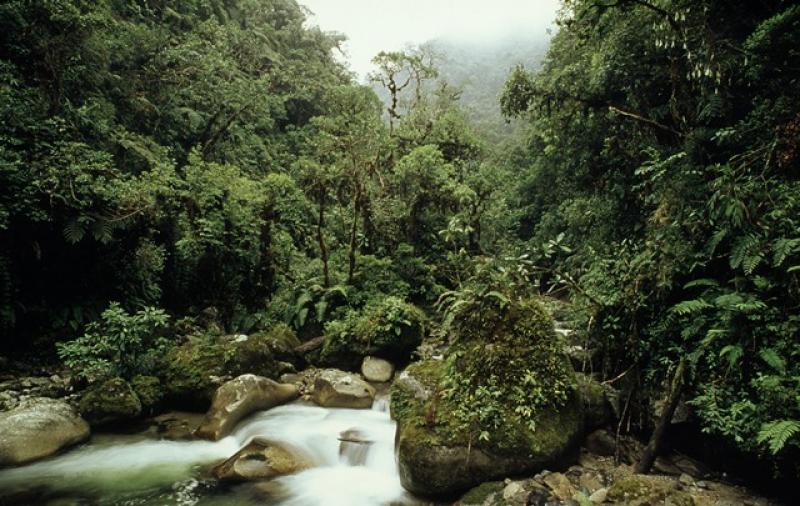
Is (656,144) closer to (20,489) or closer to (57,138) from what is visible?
(20,489)

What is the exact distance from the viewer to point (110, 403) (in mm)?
7641

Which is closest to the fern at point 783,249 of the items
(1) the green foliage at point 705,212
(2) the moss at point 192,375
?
(1) the green foliage at point 705,212

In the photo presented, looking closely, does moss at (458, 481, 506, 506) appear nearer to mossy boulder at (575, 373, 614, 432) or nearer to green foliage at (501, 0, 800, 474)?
mossy boulder at (575, 373, 614, 432)

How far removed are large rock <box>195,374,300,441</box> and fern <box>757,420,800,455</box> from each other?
789cm

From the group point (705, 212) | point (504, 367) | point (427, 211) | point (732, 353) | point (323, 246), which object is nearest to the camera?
point (732, 353)

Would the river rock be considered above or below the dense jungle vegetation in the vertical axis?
below

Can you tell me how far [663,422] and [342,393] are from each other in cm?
587

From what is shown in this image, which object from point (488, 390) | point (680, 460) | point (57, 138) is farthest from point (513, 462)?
point (57, 138)

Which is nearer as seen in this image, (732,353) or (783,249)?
(732,353)

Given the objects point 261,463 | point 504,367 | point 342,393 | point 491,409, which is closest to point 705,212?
point 504,367

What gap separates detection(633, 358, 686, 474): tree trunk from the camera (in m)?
5.50

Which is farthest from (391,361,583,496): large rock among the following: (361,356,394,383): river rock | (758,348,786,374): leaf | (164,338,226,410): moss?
(164,338,226,410): moss

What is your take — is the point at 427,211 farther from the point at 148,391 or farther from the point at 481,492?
the point at 481,492

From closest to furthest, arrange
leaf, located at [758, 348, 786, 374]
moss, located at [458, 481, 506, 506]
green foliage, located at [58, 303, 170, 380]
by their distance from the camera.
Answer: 1. leaf, located at [758, 348, 786, 374]
2. moss, located at [458, 481, 506, 506]
3. green foliage, located at [58, 303, 170, 380]
